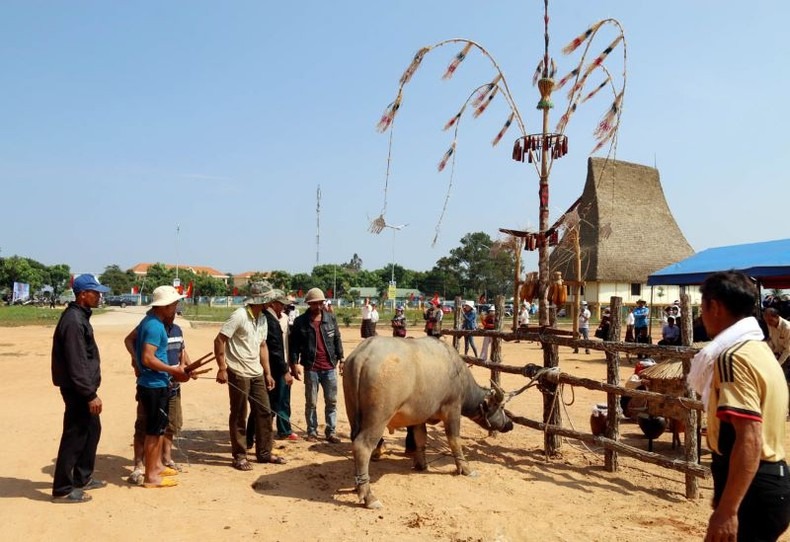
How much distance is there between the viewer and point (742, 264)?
539 inches

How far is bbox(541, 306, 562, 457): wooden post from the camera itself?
7172 mm

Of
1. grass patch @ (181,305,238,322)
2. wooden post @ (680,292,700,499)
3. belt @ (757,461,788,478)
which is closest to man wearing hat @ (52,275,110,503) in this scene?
belt @ (757,461,788,478)

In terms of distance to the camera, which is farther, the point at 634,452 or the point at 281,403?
the point at 281,403

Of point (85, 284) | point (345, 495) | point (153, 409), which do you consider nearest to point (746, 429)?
point (345, 495)

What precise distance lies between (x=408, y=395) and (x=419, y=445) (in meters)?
0.97

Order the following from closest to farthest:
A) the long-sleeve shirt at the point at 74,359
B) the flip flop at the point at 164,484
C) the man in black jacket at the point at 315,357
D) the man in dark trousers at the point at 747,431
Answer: the man in dark trousers at the point at 747,431, the long-sleeve shirt at the point at 74,359, the flip flop at the point at 164,484, the man in black jacket at the point at 315,357

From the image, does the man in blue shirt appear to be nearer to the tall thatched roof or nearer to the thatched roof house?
the thatched roof house

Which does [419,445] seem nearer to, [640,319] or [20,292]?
[640,319]

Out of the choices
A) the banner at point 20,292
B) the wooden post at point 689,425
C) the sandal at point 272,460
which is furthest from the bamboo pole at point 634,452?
the banner at point 20,292

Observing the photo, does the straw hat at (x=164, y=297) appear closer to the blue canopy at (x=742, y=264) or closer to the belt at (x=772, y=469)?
the belt at (x=772, y=469)

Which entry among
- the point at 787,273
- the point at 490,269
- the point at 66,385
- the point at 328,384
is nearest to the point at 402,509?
the point at 328,384

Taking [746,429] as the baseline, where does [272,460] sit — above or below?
below

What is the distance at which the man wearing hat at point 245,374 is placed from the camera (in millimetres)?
6477

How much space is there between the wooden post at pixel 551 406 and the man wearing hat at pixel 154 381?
4250mm
